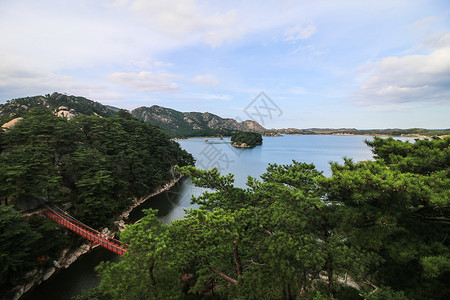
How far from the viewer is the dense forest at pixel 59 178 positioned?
9.26 metres

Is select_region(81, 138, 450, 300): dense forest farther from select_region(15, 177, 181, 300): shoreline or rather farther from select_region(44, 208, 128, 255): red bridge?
select_region(15, 177, 181, 300): shoreline

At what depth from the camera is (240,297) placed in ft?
15.9

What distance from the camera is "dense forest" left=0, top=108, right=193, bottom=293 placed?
926cm

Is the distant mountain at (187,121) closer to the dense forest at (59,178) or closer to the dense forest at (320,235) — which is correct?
the dense forest at (59,178)

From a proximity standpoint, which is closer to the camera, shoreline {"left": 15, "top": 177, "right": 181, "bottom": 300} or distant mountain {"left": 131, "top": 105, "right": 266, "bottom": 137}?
shoreline {"left": 15, "top": 177, "right": 181, "bottom": 300}

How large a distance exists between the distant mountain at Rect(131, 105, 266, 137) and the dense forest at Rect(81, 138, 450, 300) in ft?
330

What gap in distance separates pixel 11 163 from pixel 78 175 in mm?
3841

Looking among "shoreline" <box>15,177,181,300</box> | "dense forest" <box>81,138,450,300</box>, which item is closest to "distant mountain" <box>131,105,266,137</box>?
"shoreline" <box>15,177,181,300</box>

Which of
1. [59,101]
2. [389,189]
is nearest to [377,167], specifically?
[389,189]

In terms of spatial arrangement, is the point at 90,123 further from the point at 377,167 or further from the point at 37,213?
the point at 377,167

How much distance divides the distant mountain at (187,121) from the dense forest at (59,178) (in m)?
83.9

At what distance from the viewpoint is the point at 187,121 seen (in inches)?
5571

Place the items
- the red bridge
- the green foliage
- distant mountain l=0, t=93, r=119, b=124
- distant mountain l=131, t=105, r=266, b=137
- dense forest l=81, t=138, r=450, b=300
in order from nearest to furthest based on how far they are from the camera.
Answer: dense forest l=81, t=138, r=450, b=300, the green foliage, the red bridge, distant mountain l=0, t=93, r=119, b=124, distant mountain l=131, t=105, r=266, b=137

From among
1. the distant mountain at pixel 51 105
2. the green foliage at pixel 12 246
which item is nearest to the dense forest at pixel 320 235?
the green foliage at pixel 12 246
